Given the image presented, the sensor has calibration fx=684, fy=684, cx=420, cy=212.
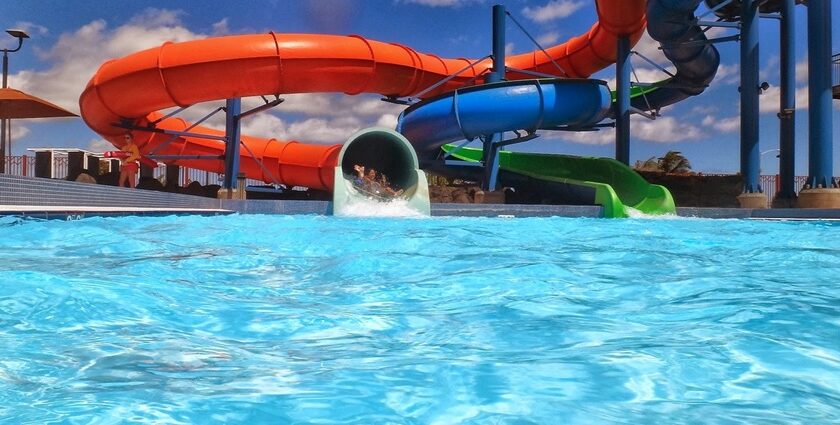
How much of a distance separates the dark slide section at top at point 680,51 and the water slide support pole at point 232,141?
25.9 feet

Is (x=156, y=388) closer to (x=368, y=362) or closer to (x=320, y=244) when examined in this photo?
(x=368, y=362)

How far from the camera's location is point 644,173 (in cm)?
1767

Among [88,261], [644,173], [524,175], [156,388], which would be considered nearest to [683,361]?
[156,388]

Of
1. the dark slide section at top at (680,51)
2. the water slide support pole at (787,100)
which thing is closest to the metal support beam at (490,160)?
the dark slide section at top at (680,51)

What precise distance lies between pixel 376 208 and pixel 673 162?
14052 mm

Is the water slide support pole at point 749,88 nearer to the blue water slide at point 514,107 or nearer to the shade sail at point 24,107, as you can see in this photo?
the blue water slide at point 514,107

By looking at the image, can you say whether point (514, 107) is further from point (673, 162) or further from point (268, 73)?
point (673, 162)

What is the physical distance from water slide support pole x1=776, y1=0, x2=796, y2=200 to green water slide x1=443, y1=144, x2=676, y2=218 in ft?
8.21

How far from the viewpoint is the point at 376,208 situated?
10.1 m

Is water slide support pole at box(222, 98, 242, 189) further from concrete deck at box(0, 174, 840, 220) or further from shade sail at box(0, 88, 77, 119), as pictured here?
shade sail at box(0, 88, 77, 119)

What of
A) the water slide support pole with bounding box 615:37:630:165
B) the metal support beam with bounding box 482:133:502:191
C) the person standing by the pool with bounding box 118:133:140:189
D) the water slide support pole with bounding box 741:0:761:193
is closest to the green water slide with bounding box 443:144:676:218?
the water slide support pole with bounding box 615:37:630:165

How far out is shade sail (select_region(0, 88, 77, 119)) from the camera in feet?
38.7

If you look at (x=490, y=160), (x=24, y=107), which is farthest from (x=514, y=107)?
(x=24, y=107)

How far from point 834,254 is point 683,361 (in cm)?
366
